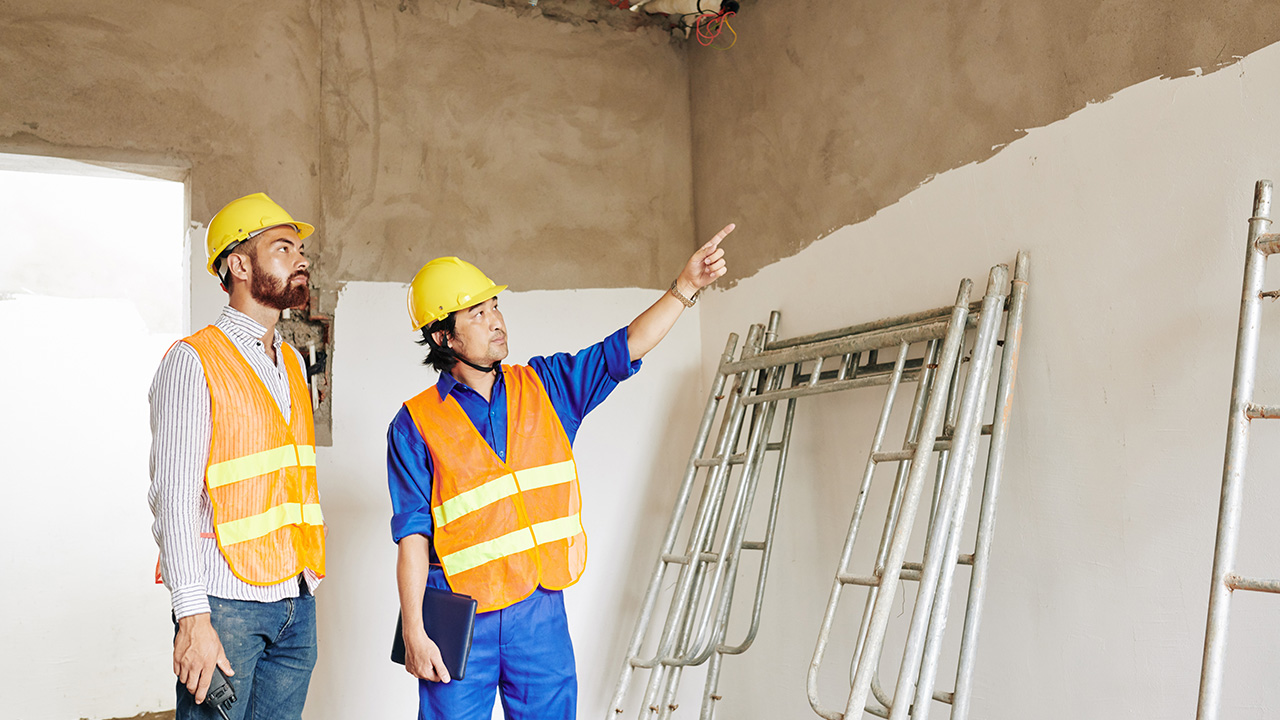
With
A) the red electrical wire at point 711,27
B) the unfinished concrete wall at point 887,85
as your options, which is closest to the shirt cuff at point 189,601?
the unfinished concrete wall at point 887,85

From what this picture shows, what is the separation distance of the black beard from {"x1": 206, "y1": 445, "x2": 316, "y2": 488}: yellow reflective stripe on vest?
1.09ft

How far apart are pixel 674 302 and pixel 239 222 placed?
103 cm

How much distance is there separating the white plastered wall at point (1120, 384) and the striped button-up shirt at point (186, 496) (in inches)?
68.8

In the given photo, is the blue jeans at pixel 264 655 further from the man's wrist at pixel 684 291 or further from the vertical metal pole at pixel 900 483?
the vertical metal pole at pixel 900 483

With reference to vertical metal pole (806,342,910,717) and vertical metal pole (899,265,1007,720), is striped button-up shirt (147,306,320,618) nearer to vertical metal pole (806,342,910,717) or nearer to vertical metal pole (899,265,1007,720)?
vertical metal pole (806,342,910,717)

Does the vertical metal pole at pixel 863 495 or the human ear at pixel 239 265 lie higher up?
the human ear at pixel 239 265

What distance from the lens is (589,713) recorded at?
3311 mm

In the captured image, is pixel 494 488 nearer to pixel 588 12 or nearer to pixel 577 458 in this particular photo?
pixel 577 458

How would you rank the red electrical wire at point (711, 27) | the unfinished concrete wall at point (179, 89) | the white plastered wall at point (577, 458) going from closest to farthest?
1. the unfinished concrete wall at point (179, 89)
2. the white plastered wall at point (577, 458)
3. the red electrical wire at point (711, 27)

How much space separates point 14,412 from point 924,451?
15.6ft

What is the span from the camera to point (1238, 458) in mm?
1565

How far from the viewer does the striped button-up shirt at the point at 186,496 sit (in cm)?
177

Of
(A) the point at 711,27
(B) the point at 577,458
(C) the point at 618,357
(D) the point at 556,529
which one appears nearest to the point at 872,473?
(C) the point at 618,357

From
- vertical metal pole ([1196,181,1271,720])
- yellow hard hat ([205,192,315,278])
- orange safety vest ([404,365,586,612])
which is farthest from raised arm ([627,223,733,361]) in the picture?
vertical metal pole ([1196,181,1271,720])
